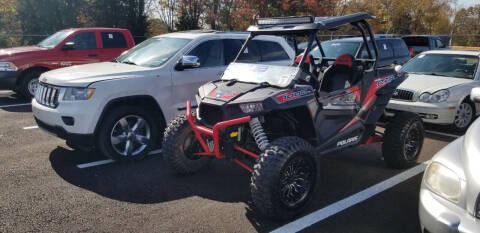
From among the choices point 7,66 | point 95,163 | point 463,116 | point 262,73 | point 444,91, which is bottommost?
point 95,163

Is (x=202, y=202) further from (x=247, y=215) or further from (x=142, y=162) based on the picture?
(x=142, y=162)

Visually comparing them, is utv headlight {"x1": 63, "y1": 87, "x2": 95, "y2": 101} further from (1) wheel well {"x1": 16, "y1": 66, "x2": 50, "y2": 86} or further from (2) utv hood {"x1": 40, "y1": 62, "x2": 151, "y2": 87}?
(1) wheel well {"x1": 16, "y1": 66, "x2": 50, "y2": 86}

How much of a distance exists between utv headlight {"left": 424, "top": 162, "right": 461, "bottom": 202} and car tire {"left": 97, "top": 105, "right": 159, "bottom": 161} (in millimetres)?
3861

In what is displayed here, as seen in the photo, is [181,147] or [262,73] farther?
[181,147]

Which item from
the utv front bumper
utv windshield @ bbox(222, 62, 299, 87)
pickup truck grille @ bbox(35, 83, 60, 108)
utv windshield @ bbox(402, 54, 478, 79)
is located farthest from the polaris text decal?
utv windshield @ bbox(402, 54, 478, 79)

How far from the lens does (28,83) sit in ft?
31.3

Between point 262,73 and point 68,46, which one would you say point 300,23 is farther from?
point 68,46

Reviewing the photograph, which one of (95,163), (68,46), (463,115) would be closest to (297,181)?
(95,163)

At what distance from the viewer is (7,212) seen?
12.8ft

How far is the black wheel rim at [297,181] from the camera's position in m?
3.70

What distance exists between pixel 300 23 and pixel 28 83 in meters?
7.93

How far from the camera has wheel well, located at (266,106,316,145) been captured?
4234 mm

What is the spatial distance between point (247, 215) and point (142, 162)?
2.18 metres

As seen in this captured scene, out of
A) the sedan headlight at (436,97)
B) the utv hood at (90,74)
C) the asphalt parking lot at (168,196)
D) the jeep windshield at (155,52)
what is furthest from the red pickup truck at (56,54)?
the sedan headlight at (436,97)
